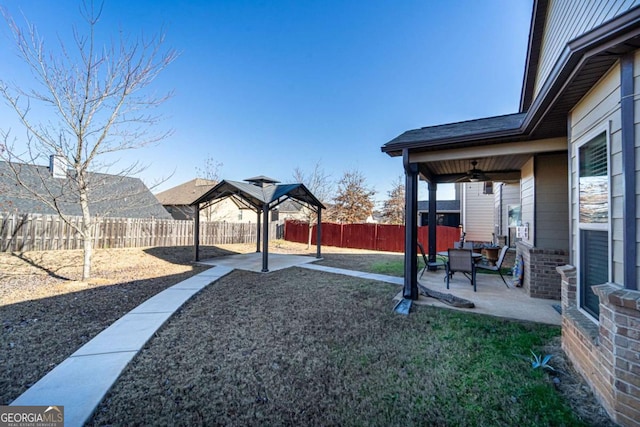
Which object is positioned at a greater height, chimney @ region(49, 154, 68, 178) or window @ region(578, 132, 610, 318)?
chimney @ region(49, 154, 68, 178)

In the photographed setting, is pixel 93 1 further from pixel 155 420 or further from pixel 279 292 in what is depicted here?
pixel 155 420

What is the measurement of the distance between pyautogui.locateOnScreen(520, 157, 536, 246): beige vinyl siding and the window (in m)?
2.68

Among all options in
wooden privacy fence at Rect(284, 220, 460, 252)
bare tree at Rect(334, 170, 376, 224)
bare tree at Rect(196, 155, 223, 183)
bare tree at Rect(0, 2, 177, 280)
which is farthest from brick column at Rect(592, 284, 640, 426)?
bare tree at Rect(196, 155, 223, 183)

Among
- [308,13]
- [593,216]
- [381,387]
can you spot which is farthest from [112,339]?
[308,13]

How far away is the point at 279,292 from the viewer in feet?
19.1

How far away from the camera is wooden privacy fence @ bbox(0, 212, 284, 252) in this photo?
30.3 ft

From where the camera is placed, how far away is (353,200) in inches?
849

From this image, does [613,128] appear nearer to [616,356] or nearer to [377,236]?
[616,356]

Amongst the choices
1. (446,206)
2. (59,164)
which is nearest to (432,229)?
(59,164)

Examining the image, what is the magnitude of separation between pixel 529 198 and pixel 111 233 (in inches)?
599

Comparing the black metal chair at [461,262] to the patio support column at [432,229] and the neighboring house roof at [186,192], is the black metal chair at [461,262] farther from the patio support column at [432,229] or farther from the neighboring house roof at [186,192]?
the neighboring house roof at [186,192]

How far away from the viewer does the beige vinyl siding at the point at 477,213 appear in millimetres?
15516

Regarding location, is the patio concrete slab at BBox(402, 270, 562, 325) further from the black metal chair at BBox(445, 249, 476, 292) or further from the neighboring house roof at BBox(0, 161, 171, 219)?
the neighboring house roof at BBox(0, 161, 171, 219)

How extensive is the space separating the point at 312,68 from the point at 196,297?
10.8 metres
